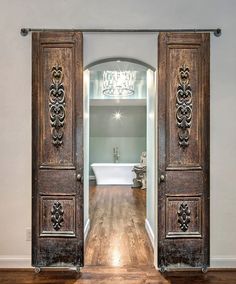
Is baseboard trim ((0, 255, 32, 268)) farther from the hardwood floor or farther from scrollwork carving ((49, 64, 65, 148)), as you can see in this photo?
scrollwork carving ((49, 64, 65, 148))

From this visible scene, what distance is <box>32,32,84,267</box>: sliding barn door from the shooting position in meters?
3.22

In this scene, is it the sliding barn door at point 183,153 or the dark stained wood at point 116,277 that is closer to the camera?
the dark stained wood at point 116,277

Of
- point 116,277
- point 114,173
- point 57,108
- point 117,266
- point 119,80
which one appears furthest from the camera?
point 114,173

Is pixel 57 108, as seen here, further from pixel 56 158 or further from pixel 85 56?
pixel 85 56

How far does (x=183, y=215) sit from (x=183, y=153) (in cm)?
71

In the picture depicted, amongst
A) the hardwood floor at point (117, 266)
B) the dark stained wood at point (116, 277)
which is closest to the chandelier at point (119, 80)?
the hardwood floor at point (117, 266)

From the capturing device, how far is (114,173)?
31.7ft

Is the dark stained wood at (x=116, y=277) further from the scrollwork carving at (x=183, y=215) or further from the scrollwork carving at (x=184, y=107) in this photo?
the scrollwork carving at (x=184, y=107)

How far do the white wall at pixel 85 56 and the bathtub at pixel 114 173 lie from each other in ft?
20.6

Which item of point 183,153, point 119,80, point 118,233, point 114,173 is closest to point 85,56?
point 183,153

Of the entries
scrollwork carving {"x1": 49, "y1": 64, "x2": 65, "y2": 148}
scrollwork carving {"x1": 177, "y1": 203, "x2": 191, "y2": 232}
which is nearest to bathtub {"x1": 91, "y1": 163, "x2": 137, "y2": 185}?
scrollwork carving {"x1": 177, "y1": 203, "x2": 191, "y2": 232}

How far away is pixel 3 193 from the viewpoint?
3.35 metres

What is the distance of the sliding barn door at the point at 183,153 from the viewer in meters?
3.23

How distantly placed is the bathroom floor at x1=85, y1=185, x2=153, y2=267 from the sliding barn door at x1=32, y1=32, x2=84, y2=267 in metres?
0.55
